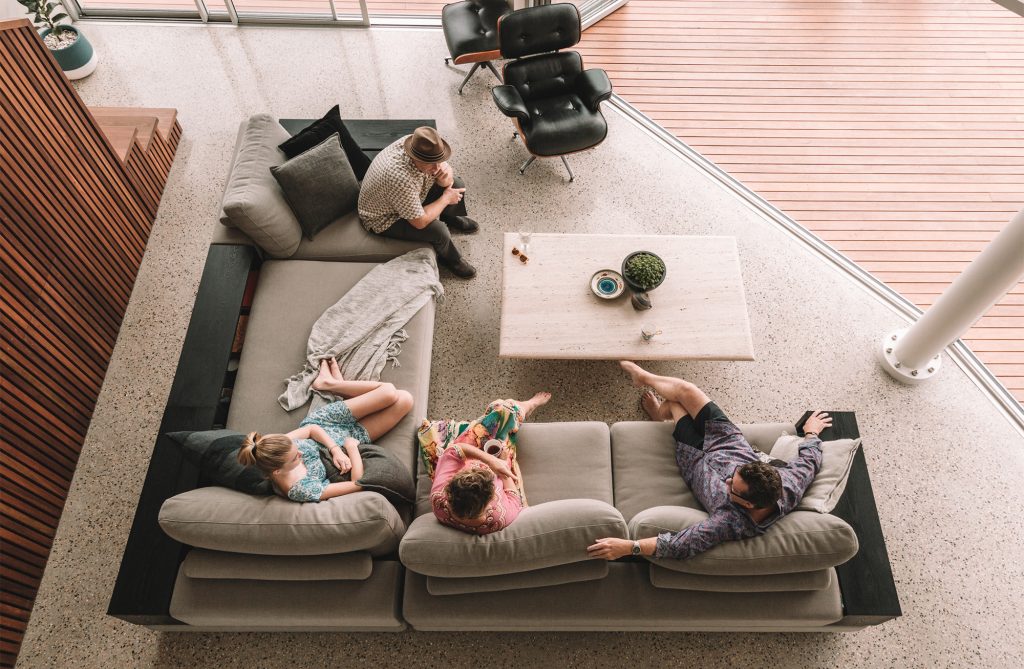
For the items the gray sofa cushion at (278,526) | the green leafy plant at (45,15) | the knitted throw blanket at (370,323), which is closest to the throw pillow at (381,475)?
the gray sofa cushion at (278,526)

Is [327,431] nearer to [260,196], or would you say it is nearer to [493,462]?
[493,462]

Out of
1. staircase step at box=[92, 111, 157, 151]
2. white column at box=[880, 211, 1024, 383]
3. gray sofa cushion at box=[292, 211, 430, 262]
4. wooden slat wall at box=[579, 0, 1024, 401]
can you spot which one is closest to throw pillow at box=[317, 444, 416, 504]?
gray sofa cushion at box=[292, 211, 430, 262]

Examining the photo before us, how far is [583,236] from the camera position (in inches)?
140

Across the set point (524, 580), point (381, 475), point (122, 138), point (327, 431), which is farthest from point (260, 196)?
point (524, 580)

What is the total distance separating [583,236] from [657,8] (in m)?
2.96

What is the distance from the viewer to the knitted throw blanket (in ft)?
10.1

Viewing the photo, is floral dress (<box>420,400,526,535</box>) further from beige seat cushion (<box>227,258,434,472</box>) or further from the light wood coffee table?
the light wood coffee table

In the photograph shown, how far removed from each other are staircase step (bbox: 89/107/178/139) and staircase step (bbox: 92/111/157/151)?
36mm

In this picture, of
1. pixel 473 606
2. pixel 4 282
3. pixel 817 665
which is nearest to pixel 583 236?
pixel 473 606

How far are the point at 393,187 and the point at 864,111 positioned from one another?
12.5ft

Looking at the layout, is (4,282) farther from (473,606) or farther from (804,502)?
(804,502)

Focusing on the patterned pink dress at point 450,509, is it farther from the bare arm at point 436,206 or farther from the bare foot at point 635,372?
the bare arm at point 436,206

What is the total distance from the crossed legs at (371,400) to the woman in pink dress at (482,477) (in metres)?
0.33

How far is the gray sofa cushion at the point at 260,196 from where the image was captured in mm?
3145
